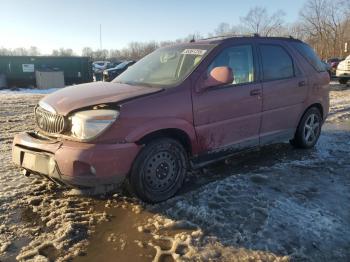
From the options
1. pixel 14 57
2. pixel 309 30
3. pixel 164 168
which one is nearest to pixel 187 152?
pixel 164 168

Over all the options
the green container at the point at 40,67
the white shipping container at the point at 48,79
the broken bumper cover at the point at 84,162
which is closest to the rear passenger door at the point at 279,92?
the broken bumper cover at the point at 84,162

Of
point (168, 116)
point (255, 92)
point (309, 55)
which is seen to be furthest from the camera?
point (309, 55)

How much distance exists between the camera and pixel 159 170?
13.2ft

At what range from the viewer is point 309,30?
53875 millimetres

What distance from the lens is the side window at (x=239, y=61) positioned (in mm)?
4594

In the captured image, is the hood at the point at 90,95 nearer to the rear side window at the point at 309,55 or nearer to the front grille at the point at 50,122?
the front grille at the point at 50,122

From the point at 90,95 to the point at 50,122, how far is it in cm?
49

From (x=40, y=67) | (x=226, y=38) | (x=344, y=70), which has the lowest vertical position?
(x=344, y=70)

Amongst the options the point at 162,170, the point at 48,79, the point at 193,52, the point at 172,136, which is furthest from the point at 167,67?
the point at 48,79

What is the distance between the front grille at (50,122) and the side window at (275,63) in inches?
106

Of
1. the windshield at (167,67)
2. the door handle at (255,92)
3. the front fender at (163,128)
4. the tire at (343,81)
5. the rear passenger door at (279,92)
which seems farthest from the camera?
the tire at (343,81)

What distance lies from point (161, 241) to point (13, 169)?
280 centimetres

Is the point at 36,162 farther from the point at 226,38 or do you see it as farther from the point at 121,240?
the point at 226,38

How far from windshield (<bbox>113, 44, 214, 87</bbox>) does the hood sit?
290mm
